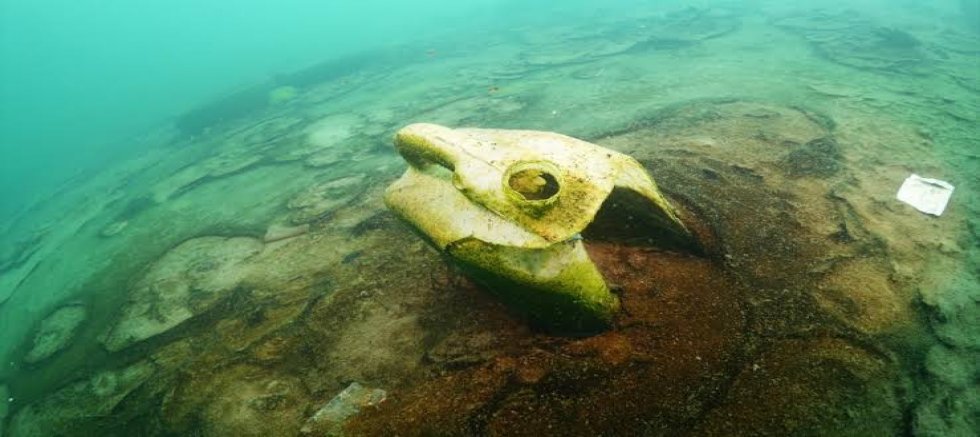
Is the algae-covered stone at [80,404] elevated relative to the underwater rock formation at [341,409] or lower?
lower

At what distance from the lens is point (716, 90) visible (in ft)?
23.5

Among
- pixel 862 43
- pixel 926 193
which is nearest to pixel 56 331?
pixel 926 193

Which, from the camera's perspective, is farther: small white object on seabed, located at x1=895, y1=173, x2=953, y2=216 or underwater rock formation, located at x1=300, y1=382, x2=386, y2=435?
small white object on seabed, located at x1=895, y1=173, x2=953, y2=216

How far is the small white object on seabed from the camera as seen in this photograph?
3.58m

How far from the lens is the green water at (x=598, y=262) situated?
90.2 inches

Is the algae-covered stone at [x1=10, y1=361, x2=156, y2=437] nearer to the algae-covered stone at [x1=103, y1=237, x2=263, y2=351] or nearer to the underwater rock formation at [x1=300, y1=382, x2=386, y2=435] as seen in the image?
the algae-covered stone at [x1=103, y1=237, x2=263, y2=351]

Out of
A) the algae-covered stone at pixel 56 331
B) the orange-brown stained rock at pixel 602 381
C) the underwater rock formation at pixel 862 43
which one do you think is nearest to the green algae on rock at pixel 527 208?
the orange-brown stained rock at pixel 602 381

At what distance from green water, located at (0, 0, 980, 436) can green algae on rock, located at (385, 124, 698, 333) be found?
304mm

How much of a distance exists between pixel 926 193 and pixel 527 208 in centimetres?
361

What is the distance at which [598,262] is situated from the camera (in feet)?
9.88

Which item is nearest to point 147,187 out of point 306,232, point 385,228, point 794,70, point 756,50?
point 306,232

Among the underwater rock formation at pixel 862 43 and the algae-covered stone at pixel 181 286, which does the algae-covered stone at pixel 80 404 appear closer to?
the algae-covered stone at pixel 181 286

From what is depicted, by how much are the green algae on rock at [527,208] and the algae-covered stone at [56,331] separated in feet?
13.0

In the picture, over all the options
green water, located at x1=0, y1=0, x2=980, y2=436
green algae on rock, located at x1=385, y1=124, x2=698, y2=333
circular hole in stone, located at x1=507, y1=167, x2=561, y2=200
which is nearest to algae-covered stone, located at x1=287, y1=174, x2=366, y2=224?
green water, located at x1=0, y1=0, x2=980, y2=436
